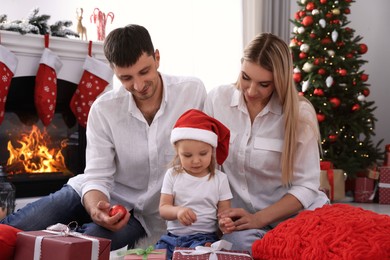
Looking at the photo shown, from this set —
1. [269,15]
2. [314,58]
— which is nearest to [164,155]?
[314,58]

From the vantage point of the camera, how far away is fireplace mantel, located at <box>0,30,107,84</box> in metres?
3.74

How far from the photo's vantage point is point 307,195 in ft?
7.30

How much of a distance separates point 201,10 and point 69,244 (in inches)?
140

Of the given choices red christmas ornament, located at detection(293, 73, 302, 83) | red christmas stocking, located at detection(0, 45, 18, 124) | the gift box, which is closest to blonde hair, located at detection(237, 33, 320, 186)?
the gift box

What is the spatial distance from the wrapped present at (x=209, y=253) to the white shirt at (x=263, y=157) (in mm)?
396

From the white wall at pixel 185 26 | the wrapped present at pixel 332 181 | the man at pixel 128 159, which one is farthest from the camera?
the wrapped present at pixel 332 181

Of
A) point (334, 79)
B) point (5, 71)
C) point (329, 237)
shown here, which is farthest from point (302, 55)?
point (329, 237)

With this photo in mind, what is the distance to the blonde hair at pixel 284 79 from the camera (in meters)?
2.13

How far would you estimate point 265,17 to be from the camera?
5.27 m

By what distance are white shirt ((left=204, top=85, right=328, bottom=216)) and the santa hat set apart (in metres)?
0.12

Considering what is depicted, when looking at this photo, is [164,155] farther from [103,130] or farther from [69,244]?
[69,244]

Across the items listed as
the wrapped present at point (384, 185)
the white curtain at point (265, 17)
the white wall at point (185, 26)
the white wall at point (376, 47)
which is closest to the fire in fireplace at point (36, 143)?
the white wall at point (185, 26)

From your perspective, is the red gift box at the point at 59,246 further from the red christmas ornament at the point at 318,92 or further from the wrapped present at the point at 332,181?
the red christmas ornament at the point at 318,92

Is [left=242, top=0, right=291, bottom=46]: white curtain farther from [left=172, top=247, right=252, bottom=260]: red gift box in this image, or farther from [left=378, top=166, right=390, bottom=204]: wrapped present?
[left=172, top=247, right=252, bottom=260]: red gift box
